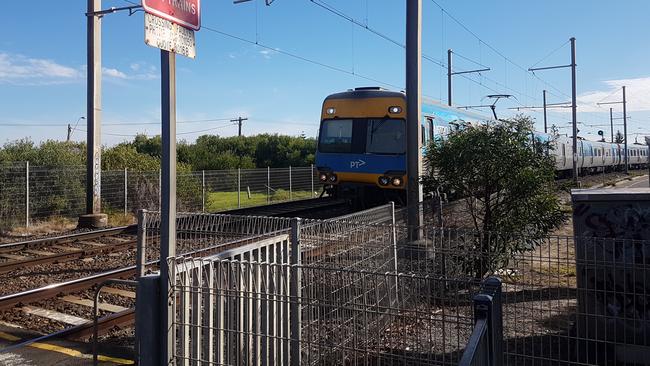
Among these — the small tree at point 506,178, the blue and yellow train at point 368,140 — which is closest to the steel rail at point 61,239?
the blue and yellow train at point 368,140

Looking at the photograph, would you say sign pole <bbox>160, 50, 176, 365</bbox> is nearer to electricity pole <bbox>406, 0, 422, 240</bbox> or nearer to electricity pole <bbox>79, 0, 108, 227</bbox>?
electricity pole <bbox>406, 0, 422, 240</bbox>

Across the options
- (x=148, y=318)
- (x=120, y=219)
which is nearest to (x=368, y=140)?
(x=120, y=219)

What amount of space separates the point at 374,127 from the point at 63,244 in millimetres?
7432

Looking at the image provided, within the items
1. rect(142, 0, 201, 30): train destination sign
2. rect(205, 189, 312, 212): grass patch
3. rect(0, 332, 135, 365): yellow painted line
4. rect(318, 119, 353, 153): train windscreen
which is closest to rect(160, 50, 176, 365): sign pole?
rect(142, 0, 201, 30): train destination sign

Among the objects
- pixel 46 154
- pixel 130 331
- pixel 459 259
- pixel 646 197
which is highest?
pixel 46 154

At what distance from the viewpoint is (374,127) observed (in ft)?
45.8

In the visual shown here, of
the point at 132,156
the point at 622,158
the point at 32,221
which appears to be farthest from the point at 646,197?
the point at 622,158

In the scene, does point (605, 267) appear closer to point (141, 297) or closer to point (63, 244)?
point (141, 297)

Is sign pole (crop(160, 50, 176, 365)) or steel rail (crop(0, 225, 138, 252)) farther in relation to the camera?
steel rail (crop(0, 225, 138, 252))

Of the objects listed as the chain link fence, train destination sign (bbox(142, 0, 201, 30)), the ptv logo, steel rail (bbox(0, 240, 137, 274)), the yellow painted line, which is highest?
train destination sign (bbox(142, 0, 201, 30))

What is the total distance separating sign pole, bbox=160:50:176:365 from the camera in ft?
11.6

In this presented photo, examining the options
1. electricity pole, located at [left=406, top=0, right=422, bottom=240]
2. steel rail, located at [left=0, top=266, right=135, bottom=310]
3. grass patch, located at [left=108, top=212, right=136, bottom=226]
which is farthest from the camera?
grass patch, located at [left=108, top=212, right=136, bottom=226]

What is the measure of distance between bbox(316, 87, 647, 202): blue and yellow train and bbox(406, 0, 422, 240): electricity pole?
416cm

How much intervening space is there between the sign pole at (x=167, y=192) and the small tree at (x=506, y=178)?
4.58 meters
